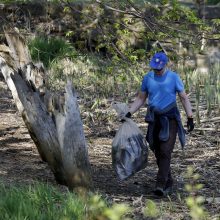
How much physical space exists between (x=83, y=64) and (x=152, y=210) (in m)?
11.1

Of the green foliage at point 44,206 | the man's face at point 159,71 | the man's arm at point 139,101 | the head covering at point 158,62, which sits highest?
the head covering at point 158,62

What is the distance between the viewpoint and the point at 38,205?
482 cm

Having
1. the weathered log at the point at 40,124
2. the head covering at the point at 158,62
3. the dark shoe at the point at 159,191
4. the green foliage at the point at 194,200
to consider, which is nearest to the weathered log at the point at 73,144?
the weathered log at the point at 40,124

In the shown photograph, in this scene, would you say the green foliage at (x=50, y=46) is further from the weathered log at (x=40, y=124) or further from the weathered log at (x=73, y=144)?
the weathered log at (x=73, y=144)

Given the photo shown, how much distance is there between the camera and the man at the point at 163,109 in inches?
253

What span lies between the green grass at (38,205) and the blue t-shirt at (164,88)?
1647mm

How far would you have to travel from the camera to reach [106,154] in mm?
8539

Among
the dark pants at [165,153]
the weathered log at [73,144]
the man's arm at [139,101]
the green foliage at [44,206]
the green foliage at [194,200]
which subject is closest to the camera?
the green foliage at [194,200]

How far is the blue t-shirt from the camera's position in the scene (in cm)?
641

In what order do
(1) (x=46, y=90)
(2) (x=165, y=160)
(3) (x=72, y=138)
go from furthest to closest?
1. (1) (x=46, y=90)
2. (2) (x=165, y=160)
3. (3) (x=72, y=138)

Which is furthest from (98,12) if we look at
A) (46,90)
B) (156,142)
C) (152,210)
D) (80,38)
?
(80,38)

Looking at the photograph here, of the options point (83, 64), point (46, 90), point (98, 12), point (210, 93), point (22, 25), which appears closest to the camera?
point (46, 90)

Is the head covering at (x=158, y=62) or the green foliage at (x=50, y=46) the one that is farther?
the green foliage at (x=50, y=46)

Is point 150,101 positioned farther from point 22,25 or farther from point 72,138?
point 22,25
